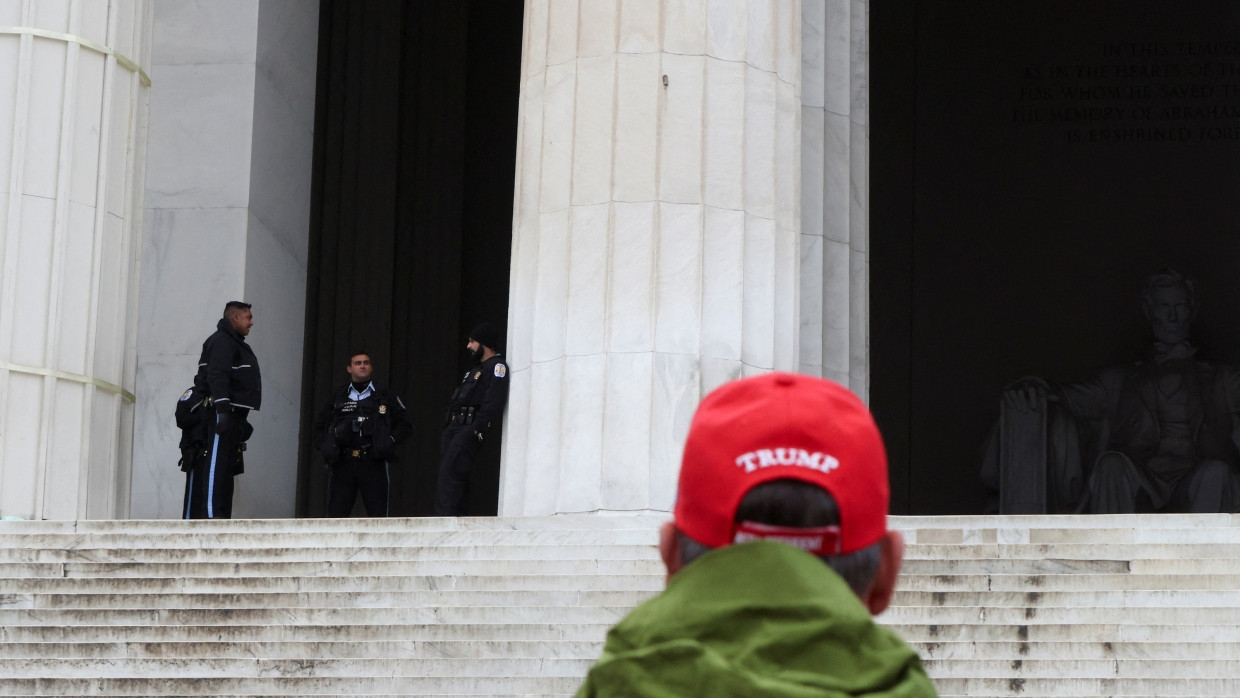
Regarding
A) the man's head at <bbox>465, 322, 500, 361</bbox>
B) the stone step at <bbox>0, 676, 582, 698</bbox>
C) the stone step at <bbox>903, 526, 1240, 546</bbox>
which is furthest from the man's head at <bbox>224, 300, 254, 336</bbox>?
the stone step at <bbox>903, 526, 1240, 546</bbox>

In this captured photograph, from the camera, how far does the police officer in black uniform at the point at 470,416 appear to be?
12.8 metres

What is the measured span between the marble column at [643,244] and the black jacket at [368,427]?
5.31 ft

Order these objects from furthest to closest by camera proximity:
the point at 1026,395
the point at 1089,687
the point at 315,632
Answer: the point at 1026,395 < the point at 315,632 < the point at 1089,687

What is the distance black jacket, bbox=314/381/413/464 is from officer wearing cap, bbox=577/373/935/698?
39.5 feet

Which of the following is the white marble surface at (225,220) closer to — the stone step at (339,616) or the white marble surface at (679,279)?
the white marble surface at (679,279)

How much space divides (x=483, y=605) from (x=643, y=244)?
12.7 feet

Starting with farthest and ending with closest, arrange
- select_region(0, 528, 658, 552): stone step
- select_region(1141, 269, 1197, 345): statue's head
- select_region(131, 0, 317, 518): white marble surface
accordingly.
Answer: select_region(1141, 269, 1197, 345): statue's head → select_region(131, 0, 317, 518): white marble surface → select_region(0, 528, 658, 552): stone step

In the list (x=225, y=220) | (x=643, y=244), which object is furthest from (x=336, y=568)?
Result: (x=225, y=220)

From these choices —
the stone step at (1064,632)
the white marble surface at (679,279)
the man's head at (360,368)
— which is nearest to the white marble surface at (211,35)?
the man's head at (360,368)

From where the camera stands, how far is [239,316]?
13.5m

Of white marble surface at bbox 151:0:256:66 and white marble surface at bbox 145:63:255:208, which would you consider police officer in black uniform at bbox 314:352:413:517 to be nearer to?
white marble surface at bbox 145:63:255:208

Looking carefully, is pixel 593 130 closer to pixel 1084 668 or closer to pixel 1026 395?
pixel 1084 668

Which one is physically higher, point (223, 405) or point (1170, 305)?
point (1170, 305)

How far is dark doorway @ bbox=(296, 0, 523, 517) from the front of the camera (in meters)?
19.9
